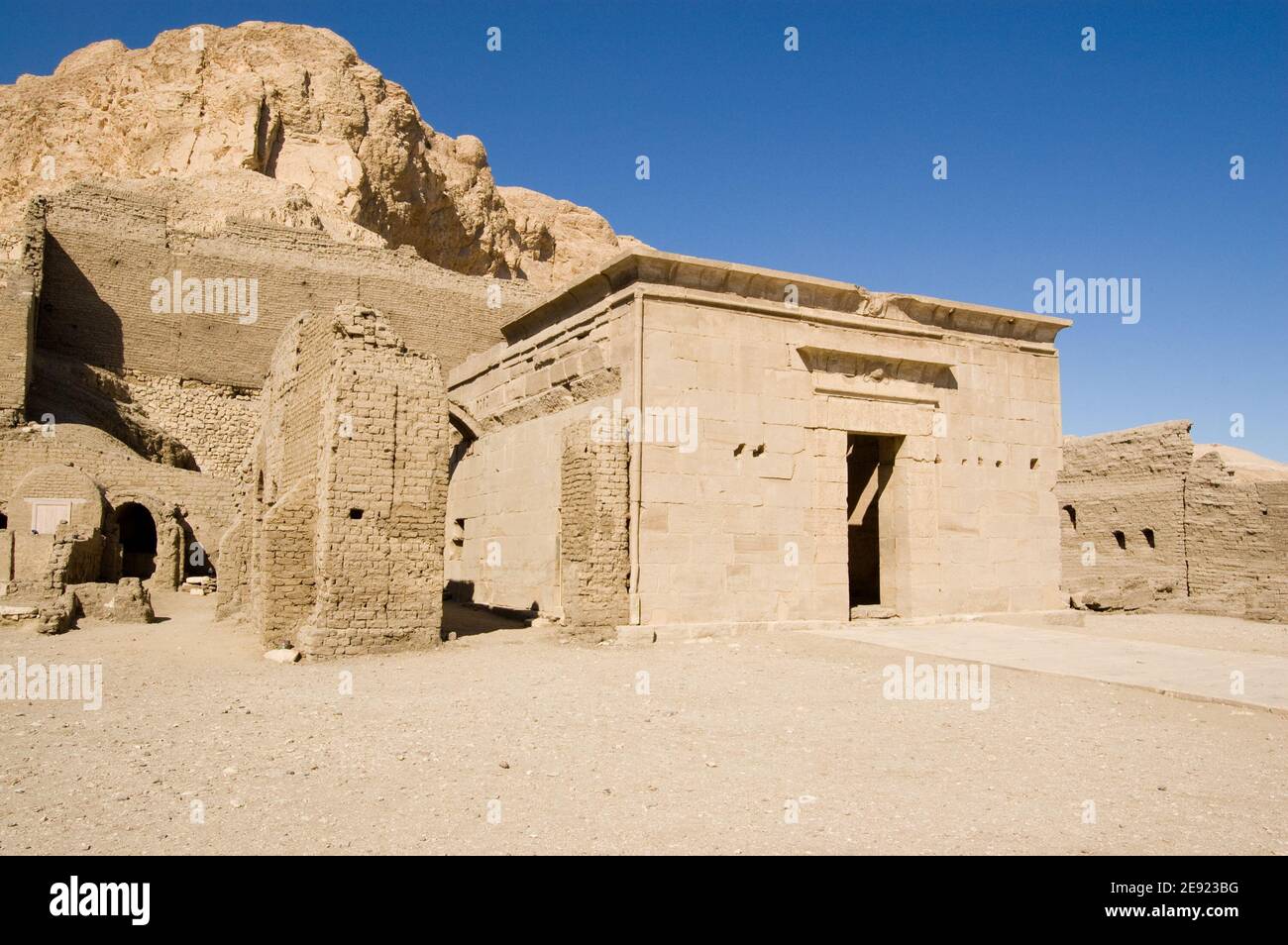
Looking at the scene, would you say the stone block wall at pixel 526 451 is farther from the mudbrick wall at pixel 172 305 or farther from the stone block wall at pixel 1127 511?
the mudbrick wall at pixel 172 305

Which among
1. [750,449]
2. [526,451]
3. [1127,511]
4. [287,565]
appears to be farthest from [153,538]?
[1127,511]

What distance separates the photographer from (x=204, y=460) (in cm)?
2808

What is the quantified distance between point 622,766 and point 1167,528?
53.6 ft

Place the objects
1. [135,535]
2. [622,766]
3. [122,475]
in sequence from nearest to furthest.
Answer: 1. [622,766]
2. [122,475]
3. [135,535]

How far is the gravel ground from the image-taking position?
403 cm

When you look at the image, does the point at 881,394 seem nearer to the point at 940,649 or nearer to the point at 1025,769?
the point at 940,649

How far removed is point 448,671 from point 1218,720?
6.30m

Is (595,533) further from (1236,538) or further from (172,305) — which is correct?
(172,305)

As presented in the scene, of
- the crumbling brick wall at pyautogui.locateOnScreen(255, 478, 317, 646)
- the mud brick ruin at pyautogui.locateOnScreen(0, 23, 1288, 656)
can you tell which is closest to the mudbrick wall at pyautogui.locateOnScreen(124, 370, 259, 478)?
the mud brick ruin at pyautogui.locateOnScreen(0, 23, 1288, 656)

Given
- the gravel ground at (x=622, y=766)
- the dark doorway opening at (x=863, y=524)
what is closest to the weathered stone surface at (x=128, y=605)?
the gravel ground at (x=622, y=766)

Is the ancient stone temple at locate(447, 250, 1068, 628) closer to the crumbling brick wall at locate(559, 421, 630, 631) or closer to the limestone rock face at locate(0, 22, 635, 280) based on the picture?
the crumbling brick wall at locate(559, 421, 630, 631)

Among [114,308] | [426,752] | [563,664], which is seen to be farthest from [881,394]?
[114,308]

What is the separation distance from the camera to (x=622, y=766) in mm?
5191

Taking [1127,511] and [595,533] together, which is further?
[1127,511]
